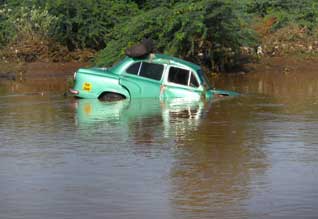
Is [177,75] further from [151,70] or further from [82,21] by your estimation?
[82,21]

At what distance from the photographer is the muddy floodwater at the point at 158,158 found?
9.63 meters

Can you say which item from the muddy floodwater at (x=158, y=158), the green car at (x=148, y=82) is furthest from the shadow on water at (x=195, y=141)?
the green car at (x=148, y=82)

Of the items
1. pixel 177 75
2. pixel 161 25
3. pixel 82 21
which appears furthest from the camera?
pixel 82 21

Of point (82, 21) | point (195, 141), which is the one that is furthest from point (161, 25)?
point (195, 141)

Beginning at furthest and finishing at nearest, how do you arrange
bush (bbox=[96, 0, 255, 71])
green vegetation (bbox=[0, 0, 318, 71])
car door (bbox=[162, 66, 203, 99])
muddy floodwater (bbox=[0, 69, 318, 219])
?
1. green vegetation (bbox=[0, 0, 318, 71])
2. bush (bbox=[96, 0, 255, 71])
3. car door (bbox=[162, 66, 203, 99])
4. muddy floodwater (bbox=[0, 69, 318, 219])

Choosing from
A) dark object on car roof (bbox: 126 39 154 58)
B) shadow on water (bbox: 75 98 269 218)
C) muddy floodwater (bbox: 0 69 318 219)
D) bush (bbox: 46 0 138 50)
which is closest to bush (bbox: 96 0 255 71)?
bush (bbox: 46 0 138 50)

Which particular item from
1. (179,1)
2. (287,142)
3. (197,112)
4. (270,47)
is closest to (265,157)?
(287,142)

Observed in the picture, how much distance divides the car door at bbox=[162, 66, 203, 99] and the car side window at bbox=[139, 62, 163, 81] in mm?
222

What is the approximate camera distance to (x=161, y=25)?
27312mm

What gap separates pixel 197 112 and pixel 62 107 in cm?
299

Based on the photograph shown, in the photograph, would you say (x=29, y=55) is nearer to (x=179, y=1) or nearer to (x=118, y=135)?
(x=179, y=1)

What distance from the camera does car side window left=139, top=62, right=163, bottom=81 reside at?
1962 centimetres

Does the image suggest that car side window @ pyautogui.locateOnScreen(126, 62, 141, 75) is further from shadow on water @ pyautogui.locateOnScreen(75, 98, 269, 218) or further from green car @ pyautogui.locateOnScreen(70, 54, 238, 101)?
shadow on water @ pyautogui.locateOnScreen(75, 98, 269, 218)

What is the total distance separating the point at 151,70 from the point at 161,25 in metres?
7.84
